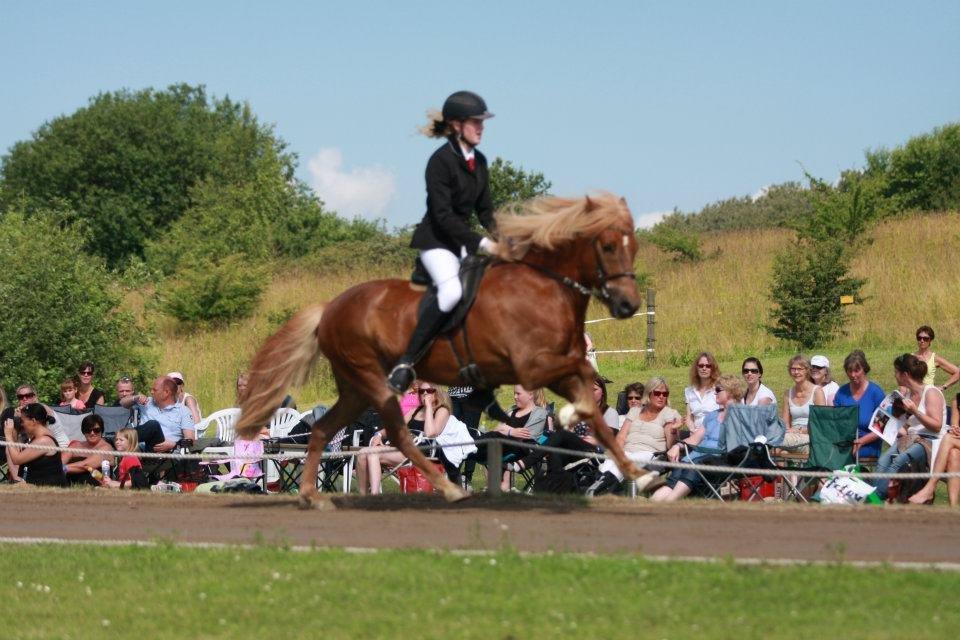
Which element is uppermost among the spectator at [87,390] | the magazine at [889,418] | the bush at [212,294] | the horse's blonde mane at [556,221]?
the bush at [212,294]

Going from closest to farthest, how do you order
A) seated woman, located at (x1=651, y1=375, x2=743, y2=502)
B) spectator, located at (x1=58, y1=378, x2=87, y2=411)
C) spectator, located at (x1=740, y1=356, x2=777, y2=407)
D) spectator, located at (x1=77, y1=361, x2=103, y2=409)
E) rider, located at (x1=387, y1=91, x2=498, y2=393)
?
rider, located at (x1=387, y1=91, x2=498, y2=393) < seated woman, located at (x1=651, y1=375, x2=743, y2=502) < spectator, located at (x1=740, y1=356, x2=777, y2=407) < spectator, located at (x1=58, y1=378, x2=87, y2=411) < spectator, located at (x1=77, y1=361, x2=103, y2=409)

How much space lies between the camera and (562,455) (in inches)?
532

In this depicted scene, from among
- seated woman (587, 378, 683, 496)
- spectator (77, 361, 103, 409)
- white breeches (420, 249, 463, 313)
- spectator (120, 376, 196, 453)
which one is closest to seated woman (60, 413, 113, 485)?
spectator (120, 376, 196, 453)

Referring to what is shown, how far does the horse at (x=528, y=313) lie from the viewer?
31.3ft

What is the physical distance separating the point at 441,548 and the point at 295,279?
3255 cm

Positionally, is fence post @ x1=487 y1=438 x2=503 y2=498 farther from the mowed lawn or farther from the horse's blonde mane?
the mowed lawn

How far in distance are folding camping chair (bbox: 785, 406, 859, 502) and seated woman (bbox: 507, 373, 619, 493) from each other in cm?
212

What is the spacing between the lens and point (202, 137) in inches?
2943

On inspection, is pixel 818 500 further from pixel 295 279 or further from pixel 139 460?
pixel 295 279

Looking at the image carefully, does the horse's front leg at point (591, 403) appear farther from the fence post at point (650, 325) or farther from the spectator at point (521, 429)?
the fence post at point (650, 325)

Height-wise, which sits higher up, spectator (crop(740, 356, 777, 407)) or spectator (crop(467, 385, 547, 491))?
spectator (crop(740, 356, 777, 407))

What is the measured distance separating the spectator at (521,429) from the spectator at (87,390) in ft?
18.2

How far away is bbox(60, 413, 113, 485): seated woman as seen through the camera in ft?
46.6

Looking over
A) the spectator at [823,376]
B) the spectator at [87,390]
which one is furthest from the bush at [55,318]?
the spectator at [823,376]
